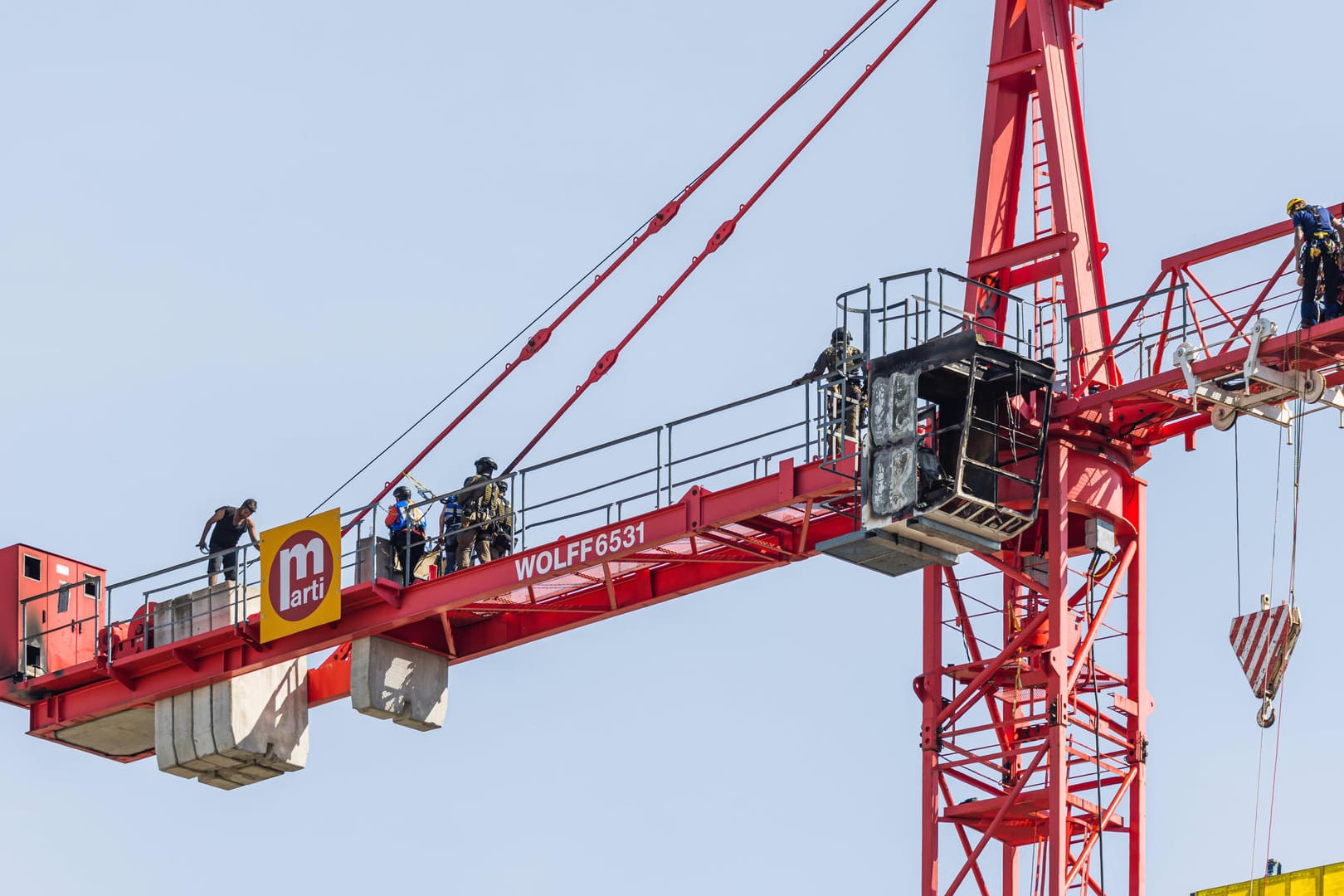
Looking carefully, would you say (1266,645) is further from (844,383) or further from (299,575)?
(299,575)

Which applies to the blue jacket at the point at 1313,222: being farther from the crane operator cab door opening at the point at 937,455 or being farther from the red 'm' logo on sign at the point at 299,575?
the red 'm' logo on sign at the point at 299,575

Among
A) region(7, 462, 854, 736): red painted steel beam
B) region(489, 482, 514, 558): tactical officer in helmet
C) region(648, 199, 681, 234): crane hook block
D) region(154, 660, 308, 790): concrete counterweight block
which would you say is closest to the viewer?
region(7, 462, 854, 736): red painted steel beam

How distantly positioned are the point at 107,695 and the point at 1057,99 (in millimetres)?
17048

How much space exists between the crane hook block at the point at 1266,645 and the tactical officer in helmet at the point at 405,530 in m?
11.8

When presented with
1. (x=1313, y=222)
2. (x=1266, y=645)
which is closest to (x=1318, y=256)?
(x=1313, y=222)

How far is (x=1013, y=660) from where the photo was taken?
4962 centimetres

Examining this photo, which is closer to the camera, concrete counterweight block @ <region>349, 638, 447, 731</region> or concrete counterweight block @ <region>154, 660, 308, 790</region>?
concrete counterweight block @ <region>349, 638, 447, 731</region>

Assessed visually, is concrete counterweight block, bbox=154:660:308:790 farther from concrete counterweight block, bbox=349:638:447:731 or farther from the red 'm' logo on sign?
concrete counterweight block, bbox=349:638:447:731

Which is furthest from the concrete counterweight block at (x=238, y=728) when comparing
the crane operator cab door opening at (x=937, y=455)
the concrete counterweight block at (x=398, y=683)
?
the crane operator cab door opening at (x=937, y=455)

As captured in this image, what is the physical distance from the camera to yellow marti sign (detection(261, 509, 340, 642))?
177 feet

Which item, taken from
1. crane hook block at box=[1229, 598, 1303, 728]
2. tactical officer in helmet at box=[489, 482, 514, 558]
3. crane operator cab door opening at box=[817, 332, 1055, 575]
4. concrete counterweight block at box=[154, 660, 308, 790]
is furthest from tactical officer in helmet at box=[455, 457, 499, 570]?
crane hook block at box=[1229, 598, 1303, 728]

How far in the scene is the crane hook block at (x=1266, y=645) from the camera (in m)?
48.7

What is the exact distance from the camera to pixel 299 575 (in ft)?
179

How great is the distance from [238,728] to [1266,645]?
51.4 feet
